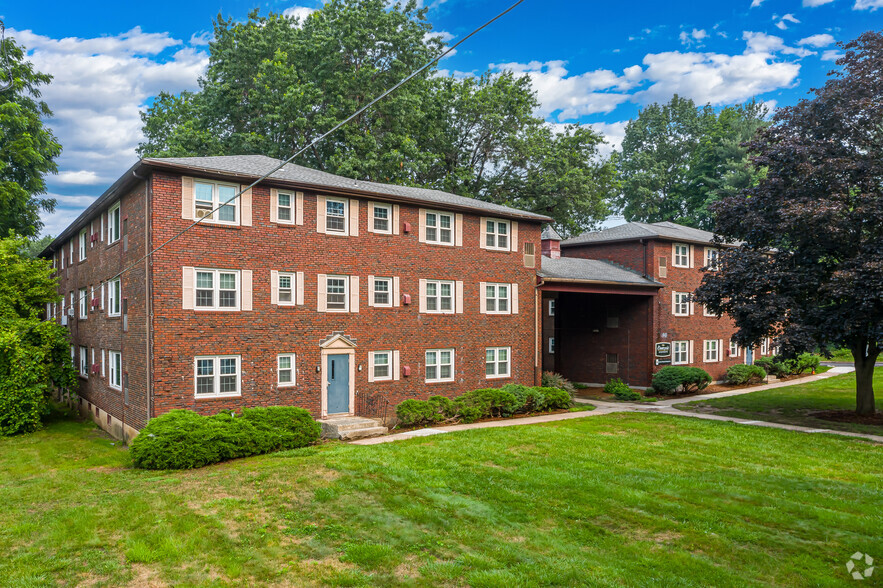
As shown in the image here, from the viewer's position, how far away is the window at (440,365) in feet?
69.2

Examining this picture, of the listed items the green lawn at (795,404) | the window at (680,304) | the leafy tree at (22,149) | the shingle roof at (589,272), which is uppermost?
the leafy tree at (22,149)

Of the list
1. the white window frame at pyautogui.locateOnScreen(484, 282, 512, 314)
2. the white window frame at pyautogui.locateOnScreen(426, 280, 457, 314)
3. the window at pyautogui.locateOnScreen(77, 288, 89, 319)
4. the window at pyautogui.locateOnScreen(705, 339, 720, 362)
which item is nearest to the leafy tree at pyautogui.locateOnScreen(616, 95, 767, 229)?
the window at pyautogui.locateOnScreen(705, 339, 720, 362)

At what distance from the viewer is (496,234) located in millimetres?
23047

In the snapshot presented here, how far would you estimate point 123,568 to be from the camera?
755cm

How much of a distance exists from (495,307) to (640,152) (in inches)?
1728

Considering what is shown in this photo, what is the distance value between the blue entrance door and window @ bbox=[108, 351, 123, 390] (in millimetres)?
6602

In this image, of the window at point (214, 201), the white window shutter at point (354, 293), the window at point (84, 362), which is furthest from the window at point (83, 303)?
the white window shutter at point (354, 293)

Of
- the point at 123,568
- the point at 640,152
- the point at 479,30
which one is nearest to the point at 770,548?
the point at 479,30

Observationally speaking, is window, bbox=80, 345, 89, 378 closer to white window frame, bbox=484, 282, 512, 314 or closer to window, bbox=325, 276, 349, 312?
window, bbox=325, 276, 349, 312

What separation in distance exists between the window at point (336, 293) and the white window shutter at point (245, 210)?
9.88ft

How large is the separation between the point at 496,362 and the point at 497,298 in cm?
248

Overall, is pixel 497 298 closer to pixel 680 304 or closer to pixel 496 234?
pixel 496 234

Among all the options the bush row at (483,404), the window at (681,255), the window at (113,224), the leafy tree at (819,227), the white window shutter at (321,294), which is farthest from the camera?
the window at (681,255)

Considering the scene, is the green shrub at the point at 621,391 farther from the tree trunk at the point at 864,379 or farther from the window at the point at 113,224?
the window at the point at 113,224
